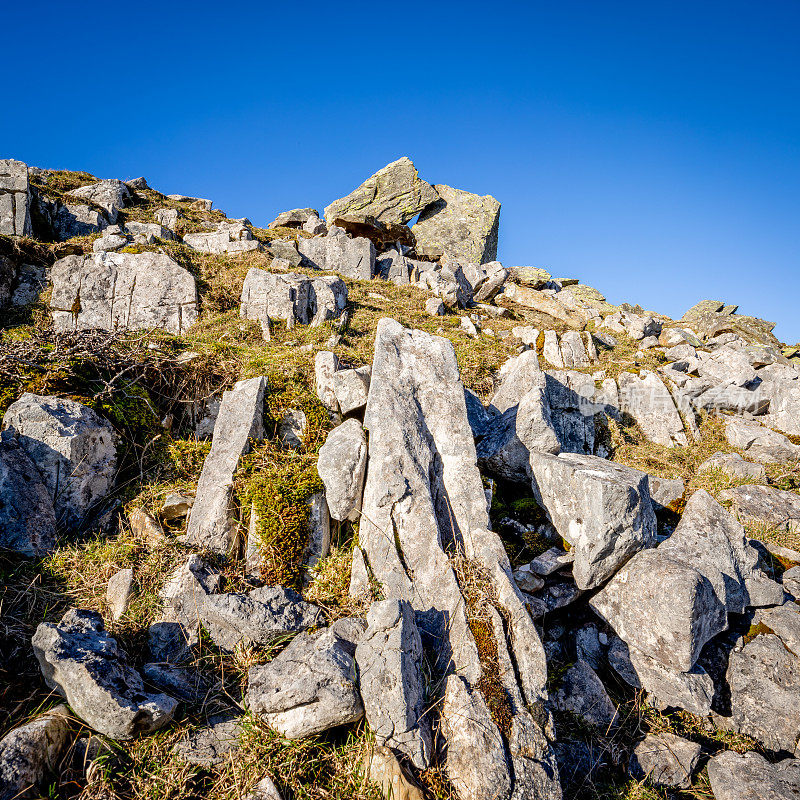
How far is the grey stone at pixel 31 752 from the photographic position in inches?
118

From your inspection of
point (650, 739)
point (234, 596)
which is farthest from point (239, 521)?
point (650, 739)

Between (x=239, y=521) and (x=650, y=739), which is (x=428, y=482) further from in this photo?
(x=650, y=739)

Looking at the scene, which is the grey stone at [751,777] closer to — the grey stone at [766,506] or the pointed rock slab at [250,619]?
the pointed rock slab at [250,619]

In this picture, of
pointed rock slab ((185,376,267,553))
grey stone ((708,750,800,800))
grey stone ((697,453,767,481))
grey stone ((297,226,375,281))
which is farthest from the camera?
grey stone ((297,226,375,281))

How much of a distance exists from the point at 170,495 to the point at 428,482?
3528 millimetres

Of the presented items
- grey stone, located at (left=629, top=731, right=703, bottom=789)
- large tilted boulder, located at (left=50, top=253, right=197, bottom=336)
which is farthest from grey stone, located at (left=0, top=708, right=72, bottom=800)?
large tilted boulder, located at (left=50, top=253, right=197, bottom=336)

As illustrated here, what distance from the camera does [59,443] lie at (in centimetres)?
545

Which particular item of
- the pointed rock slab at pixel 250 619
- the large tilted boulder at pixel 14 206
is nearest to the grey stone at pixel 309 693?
the pointed rock slab at pixel 250 619

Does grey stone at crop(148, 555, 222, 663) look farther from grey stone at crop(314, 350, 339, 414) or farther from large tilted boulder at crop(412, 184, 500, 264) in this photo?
large tilted boulder at crop(412, 184, 500, 264)

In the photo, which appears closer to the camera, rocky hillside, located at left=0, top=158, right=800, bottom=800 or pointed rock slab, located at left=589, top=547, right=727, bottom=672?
rocky hillside, located at left=0, top=158, right=800, bottom=800

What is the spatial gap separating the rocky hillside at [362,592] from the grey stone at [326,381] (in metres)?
0.04

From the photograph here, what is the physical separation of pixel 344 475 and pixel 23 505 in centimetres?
376

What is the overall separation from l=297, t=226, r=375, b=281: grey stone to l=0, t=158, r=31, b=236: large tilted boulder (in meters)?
10.3

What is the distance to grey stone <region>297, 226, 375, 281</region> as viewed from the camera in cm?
2070
